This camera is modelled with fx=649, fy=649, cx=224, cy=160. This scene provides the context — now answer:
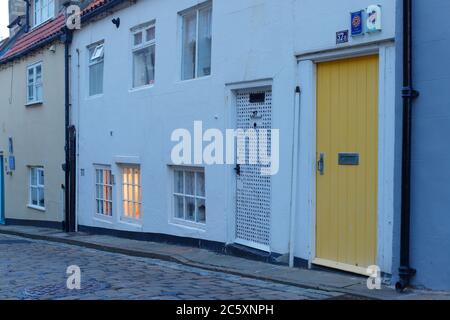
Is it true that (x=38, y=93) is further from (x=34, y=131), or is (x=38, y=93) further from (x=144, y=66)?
(x=144, y=66)

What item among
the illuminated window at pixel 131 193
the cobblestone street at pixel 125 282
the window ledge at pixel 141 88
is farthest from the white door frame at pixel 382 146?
the illuminated window at pixel 131 193

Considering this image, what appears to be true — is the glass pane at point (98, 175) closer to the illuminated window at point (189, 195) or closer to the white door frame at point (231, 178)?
the illuminated window at point (189, 195)

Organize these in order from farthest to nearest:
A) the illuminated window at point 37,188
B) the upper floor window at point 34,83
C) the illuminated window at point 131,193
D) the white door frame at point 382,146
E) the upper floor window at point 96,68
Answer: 1. the illuminated window at point 37,188
2. the upper floor window at point 34,83
3. the upper floor window at point 96,68
4. the illuminated window at point 131,193
5. the white door frame at point 382,146

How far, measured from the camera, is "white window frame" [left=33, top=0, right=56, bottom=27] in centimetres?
1925

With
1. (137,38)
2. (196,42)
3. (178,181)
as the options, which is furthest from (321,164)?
(137,38)

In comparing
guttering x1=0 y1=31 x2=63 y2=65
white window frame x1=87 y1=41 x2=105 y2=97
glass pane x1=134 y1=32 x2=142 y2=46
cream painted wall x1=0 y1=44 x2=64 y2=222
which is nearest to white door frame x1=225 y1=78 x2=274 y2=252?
glass pane x1=134 y1=32 x2=142 y2=46

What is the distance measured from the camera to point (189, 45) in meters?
11.6

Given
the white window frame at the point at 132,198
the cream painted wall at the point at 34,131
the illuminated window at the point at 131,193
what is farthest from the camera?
the cream painted wall at the point at 34,131

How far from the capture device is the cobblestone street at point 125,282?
7.58 m

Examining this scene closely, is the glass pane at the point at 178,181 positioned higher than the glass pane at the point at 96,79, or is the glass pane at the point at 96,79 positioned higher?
the glass pane at the point at 96,79

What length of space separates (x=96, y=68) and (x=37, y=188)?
550cm

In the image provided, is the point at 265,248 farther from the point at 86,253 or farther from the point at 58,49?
the point at 58,49

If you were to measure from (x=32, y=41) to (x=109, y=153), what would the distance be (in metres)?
6.67

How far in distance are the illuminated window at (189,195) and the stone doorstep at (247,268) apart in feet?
1.98
